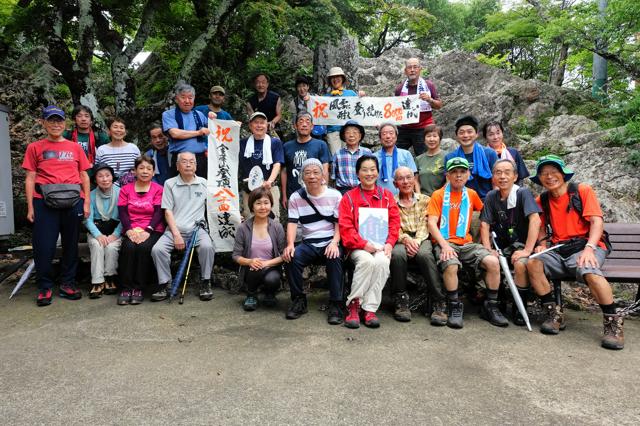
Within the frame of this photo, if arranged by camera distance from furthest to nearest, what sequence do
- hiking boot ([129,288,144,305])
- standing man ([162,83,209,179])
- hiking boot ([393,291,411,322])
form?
standing man ([162,83,209,179])
hiking boot ([129,288,144,305])
hiking boot ([393,291,411,322])

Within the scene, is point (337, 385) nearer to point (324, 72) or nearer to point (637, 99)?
point (324, 72)

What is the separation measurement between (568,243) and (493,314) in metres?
1.12

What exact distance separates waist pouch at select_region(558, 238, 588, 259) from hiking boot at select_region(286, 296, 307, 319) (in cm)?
292

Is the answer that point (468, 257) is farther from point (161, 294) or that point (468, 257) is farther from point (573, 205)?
point (161, 294)

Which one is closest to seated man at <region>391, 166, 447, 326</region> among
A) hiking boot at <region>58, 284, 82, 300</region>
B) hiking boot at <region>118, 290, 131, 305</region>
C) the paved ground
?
the paved ground

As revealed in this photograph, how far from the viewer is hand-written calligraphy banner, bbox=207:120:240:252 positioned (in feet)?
20.5

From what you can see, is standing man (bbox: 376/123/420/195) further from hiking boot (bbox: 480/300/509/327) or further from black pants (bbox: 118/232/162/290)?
black pants (bbox: 118/232/162/290)

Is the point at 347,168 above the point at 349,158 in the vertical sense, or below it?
below

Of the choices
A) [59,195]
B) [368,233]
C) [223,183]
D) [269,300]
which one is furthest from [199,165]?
[368,233]

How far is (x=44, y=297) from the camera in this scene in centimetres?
519

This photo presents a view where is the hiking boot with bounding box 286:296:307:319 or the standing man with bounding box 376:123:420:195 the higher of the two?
the standing man with bounding box 376:123:420:195

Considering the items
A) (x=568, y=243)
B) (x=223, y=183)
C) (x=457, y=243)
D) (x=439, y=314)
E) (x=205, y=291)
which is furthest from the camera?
(x=223, y=183)

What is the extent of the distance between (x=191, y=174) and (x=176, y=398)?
337cm

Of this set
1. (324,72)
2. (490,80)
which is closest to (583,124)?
(490,80)
